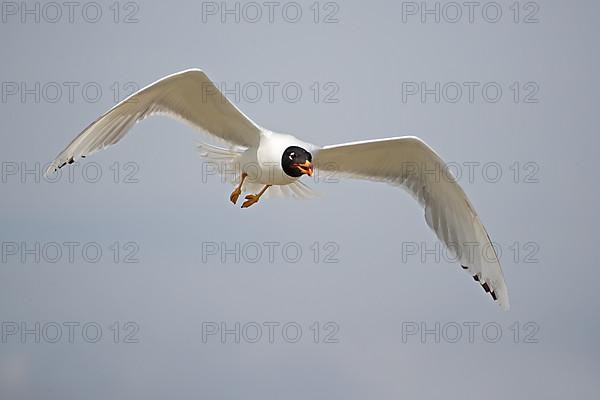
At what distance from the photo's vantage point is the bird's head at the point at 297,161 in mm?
5887

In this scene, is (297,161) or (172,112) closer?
(297,161)

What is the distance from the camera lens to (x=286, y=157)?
5.95m

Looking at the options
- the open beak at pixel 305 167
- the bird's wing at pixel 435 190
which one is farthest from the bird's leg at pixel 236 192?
the open beak at pixel 305 167

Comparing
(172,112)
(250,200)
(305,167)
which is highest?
(172,112)

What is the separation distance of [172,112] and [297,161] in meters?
0.97

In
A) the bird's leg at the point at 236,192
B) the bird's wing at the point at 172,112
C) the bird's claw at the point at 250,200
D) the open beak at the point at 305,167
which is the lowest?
the bird's claw at the point at 250,200

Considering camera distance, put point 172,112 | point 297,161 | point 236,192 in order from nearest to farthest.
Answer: point 297,161 → point 172,112 → point 236,192

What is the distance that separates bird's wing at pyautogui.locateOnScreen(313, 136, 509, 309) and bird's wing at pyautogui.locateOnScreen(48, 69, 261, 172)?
0.57 metres

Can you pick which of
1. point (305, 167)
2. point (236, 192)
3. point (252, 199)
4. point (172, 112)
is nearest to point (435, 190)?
point (305, 167)

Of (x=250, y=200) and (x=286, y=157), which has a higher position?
(x=286, y=157)

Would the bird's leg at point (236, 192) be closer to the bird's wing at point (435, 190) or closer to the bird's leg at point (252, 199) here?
the bird's leg at point (252, 199)

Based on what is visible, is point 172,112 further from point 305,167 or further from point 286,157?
point 305,167

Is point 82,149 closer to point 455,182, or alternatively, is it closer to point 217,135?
point 217,135

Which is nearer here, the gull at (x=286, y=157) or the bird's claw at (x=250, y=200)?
the gull at (x=286, y=157)
